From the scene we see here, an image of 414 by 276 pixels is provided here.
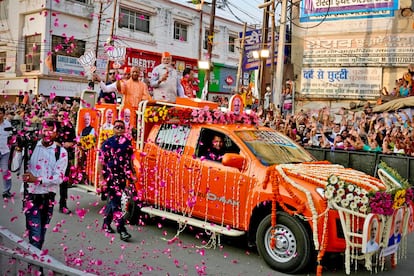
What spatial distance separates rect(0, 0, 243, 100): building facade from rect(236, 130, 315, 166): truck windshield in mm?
19936

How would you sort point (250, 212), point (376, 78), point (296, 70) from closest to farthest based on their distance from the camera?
1. point (250, 212)
2. point (376, 78)
3. point (296, 70)

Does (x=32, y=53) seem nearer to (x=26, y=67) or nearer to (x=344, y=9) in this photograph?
(x=26, y=67)

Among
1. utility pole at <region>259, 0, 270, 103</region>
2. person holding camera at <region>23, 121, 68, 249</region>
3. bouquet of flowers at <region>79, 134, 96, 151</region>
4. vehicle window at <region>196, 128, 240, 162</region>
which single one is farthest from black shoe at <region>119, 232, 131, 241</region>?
utility pole at <region>259, 0, 270, 103</region>

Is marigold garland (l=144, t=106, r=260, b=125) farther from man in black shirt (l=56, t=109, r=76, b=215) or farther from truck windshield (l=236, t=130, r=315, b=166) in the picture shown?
man in black shirt (l=56, t=109, r=76, b=215)

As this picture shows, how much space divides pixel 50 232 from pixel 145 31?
29.2m

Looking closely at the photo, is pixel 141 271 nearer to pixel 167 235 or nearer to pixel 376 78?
pixel 167 235

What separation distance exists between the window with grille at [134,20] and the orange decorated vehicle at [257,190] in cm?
2667

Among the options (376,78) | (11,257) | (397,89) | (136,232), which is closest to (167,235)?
(136,232)

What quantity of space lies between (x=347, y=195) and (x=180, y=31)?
34238 millimetres

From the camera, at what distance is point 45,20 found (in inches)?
1116

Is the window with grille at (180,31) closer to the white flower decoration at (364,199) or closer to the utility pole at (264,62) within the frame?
the utility pole at (264,62)

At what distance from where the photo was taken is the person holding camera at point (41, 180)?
5.54 metres

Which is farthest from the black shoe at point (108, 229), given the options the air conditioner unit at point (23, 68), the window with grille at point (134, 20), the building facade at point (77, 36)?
the window with grille at point (134, 20)

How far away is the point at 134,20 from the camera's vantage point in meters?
34.2
